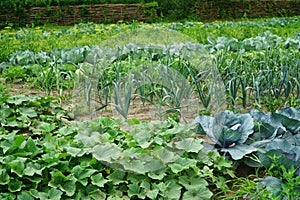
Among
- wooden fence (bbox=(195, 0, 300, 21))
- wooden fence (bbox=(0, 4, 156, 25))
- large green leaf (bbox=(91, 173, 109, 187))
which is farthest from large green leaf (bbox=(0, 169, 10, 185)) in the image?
wooden fence (bbox=(195, 0, 300, 21))

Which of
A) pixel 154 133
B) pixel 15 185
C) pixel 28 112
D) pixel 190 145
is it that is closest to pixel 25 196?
pixel 15 185

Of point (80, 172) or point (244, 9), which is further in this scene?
point (244, 9)

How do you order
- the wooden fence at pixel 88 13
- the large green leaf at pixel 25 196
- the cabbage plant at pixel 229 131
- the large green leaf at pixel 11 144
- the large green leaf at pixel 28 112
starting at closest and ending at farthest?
the large green leaf at pixel 25 196, the large green leaf at pixel 11 144, the cabbage plant at pixel 229 131, the large green leaf at pixel 28 112, the wooden fence at pixel 88 13

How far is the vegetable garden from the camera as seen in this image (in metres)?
2.63

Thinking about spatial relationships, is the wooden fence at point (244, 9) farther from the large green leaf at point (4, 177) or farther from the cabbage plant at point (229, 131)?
the large green leaf at point (4, 177)

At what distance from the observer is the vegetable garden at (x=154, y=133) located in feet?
8.64

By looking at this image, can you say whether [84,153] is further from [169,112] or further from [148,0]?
[148,0]

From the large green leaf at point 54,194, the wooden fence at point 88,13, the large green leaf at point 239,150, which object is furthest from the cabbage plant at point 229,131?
the wooden fence at point 88,13

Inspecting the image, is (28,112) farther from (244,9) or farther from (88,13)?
(244,9)

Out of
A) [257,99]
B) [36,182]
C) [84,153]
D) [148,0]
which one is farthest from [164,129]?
[148,0]

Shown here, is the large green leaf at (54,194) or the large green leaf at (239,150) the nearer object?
the large green leaf at (54,194)

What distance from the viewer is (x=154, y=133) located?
3.04 meters

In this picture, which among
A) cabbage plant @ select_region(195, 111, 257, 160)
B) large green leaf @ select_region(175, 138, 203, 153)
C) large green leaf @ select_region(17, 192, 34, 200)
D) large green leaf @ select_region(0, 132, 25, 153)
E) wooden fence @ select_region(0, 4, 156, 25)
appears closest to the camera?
large green leaf @ select_region(17, 192, 34, 200)

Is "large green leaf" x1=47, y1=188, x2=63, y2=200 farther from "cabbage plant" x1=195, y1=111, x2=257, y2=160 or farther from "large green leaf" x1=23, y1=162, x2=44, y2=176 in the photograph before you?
"cabbage plant" x1=195, y1=111, x2=257, y2=160
